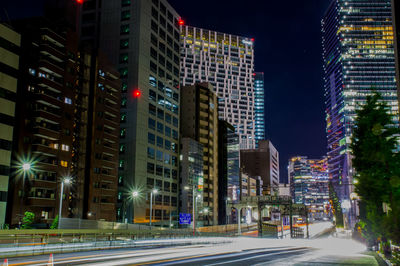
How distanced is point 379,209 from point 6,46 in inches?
2512

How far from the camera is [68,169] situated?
3091 inches

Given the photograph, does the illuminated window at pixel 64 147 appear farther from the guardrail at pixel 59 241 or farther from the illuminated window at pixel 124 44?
the illuminated window at pixel 124 44

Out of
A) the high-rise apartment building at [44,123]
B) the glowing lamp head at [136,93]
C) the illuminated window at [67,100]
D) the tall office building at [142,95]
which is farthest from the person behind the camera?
the glowing lamp head at [136,93]

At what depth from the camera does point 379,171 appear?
29.0 meters

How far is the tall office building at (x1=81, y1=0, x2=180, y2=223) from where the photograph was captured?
3942 inches

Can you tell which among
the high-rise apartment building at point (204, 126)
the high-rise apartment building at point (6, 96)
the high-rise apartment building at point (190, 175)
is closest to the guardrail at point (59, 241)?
the high-rise apartment building at point (6, 96)

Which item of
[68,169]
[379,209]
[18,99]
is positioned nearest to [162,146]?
[68,169]

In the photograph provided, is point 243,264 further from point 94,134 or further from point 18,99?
point 94,134

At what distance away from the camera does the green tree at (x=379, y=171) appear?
661 inches

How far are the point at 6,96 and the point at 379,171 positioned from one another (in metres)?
61.3

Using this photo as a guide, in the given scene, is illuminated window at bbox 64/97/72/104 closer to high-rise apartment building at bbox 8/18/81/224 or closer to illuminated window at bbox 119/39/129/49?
high-rise apartment building at bbox 8/18/81/224

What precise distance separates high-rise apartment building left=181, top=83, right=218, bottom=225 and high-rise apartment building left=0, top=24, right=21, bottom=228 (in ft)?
260

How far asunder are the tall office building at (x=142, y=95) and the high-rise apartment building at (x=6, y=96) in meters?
32.4

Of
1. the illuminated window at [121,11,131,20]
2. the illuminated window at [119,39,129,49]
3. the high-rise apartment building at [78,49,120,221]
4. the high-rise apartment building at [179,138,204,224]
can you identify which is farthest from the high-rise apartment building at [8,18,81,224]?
the high-rise apartment building at [179,138,204,224]
